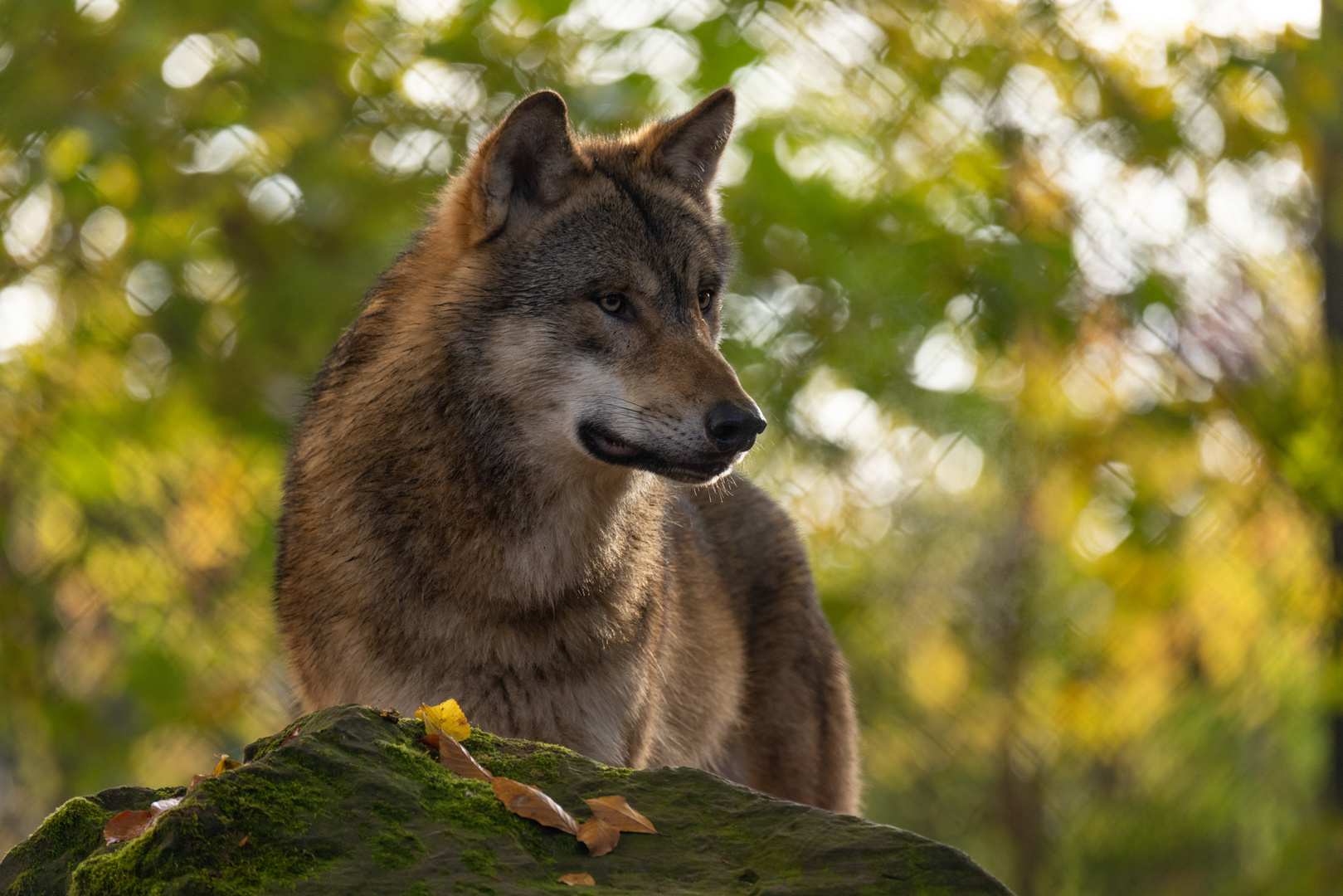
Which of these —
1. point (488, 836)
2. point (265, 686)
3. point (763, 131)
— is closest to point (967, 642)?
point (763, 131)

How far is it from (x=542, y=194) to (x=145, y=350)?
13.2 ft

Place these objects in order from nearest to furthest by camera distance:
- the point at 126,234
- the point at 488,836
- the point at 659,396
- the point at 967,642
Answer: the point at 488,836 → the point at 659,396 → the point at 126,234 → the point at 967,642

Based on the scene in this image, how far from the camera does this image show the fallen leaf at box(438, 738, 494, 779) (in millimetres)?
2291

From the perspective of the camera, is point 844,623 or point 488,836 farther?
point 844,623

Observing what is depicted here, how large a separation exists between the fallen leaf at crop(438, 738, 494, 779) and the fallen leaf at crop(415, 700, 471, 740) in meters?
0.09

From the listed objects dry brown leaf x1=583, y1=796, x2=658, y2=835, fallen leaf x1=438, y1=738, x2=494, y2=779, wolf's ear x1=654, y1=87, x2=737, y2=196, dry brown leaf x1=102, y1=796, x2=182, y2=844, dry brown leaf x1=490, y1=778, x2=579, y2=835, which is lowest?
dry brown leaf x1=102, y1=796, x2=182, y2=844

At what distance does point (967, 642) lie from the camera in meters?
7.51

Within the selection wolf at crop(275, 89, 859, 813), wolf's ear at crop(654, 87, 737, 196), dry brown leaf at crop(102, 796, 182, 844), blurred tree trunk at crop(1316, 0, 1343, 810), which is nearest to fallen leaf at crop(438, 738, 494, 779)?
dry brown leaf at crop(102, 796, 182, 844)

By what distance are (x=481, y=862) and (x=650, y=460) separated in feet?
5.04

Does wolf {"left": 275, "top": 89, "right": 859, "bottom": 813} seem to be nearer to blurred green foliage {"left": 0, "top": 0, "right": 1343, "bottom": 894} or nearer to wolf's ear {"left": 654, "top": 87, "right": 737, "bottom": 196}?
wolf's ear {"left": 654, "top": 87, "right": 737, "bottom": 196}

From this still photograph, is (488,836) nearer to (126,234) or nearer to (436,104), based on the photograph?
(436,104)

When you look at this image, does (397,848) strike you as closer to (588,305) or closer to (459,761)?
(459,761)

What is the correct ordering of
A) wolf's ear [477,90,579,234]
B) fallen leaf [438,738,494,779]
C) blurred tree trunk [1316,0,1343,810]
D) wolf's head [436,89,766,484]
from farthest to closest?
blurred tree trunk [1316,0,1343,810] < wolf's ear [477,90,579,234] < wolf's head [436,89,766,484] < fallen leaf [438,738,494,779]

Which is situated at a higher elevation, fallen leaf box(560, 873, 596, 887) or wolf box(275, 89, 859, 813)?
fallen leaf box(560, 873, 596, 887)
